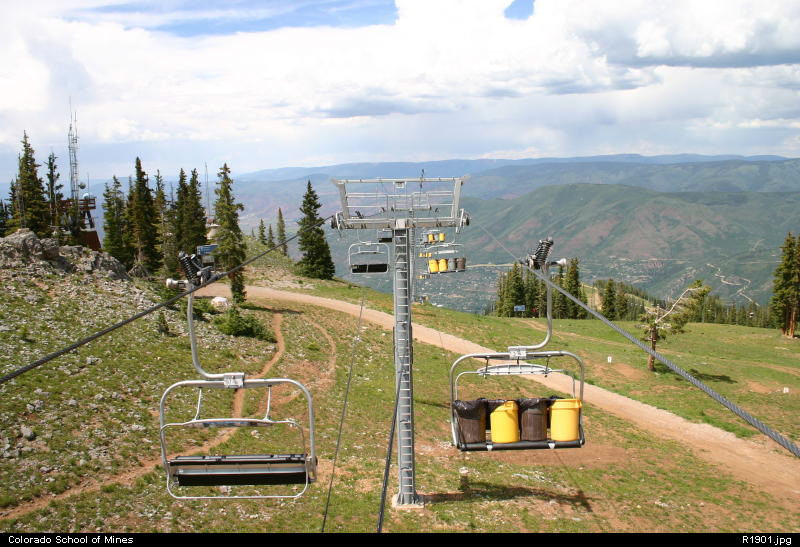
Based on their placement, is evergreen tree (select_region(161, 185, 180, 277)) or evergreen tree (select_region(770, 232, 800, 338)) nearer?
evergreen tree (select_region(161, 185, 180, 277))

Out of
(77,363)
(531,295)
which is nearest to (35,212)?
(77,363)

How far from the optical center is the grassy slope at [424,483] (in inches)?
725

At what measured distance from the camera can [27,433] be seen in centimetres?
2108

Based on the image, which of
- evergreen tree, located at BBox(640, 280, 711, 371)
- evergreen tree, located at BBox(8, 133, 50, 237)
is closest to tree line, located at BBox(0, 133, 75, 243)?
evergreen tree, located at BBox(8, 133, 50, 237)

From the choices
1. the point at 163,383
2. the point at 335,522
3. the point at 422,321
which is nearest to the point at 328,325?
the point at 422,321

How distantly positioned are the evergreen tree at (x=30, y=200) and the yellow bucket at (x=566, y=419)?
59692 millimetres

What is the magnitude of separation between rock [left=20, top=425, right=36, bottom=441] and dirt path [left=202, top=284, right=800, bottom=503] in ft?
77.7

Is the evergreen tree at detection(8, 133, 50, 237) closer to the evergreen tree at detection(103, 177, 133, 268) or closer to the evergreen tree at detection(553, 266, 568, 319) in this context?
the evergreen tree at detection(103, 177, 133, 268)

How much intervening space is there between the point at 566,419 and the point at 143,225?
64.4 metres

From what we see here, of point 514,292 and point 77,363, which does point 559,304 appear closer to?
point 514,292

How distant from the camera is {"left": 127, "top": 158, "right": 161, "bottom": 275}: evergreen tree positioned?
68.1m
